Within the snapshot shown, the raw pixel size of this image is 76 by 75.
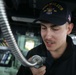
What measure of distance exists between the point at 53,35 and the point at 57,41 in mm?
33

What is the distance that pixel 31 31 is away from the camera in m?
1.95

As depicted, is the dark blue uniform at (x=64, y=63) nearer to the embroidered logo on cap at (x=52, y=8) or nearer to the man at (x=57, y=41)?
the man at (x=57, y=41)

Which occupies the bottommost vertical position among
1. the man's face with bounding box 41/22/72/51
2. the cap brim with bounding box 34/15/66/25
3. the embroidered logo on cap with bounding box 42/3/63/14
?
the man's face with bounding box 41/22/72/51

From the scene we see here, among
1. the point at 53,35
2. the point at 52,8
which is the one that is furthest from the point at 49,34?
the point at 52,8

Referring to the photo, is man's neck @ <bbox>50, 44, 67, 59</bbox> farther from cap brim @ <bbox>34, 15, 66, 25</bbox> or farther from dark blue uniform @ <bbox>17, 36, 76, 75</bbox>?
cap brim @ <bbox>34, 15, 66, 25</bbox>

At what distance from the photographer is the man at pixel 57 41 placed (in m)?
0.80

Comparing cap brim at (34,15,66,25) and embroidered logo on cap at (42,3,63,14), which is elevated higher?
embroidered logo on cap at (42,3,63,14)

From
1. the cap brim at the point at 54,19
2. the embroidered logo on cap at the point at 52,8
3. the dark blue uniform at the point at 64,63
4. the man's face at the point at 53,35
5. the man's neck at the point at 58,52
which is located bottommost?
the dark blue uniform at the point at 64,63

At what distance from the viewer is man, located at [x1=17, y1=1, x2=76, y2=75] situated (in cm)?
80

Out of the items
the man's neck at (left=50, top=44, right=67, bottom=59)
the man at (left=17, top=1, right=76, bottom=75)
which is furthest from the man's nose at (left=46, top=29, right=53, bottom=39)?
the man's neck at (left=50, top=44, right=67, bottom=59)

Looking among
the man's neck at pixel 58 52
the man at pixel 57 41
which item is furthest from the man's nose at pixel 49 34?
the man's neck at pixel 58 52

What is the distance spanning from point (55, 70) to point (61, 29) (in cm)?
19

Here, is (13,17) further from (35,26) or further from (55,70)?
(55,70)

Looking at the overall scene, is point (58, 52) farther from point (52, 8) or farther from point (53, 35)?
point (52, 8)
